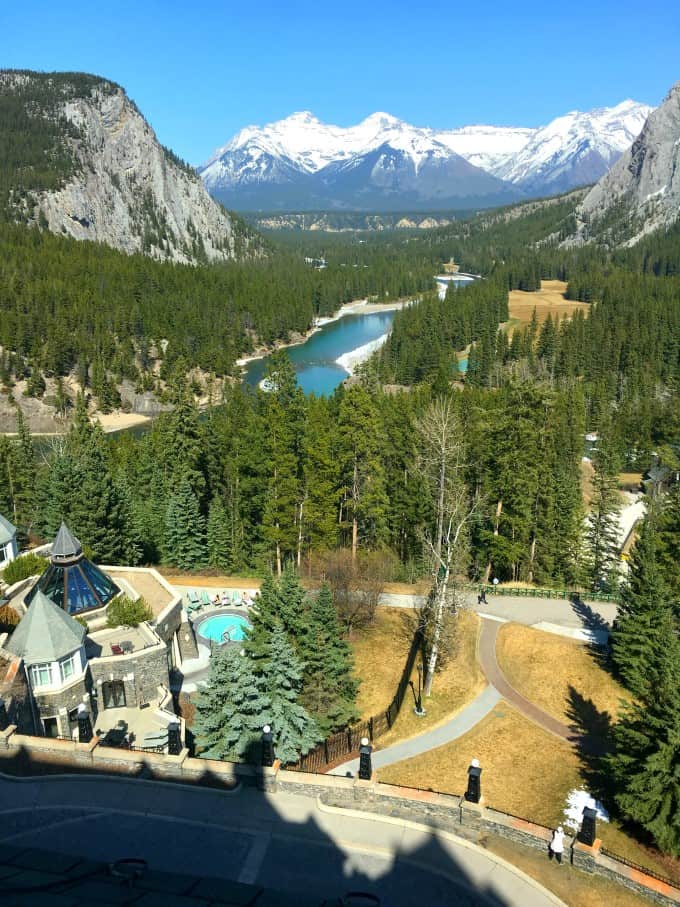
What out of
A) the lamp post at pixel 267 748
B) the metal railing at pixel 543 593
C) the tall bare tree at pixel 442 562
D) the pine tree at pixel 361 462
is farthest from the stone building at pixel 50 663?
the metal railing at pixel 543 593

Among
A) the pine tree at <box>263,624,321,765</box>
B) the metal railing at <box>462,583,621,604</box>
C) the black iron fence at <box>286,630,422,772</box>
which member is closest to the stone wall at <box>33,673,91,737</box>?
the pine tree at <box>263,624,321,765</box>

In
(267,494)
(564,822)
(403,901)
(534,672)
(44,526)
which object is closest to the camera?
(403,901)

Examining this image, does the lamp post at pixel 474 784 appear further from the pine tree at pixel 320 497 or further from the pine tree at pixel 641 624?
the pine tree at pixel 320 497

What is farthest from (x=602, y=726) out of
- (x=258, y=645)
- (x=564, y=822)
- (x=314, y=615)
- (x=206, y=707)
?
(x=206, y=707)

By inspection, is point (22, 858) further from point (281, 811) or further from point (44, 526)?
point (44, 526)

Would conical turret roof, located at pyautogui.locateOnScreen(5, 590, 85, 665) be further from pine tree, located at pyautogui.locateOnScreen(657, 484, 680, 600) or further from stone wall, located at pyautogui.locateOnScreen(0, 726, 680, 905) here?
pine tree, located at pyautogui.locateOnScreen(657, 484, 680, 600)

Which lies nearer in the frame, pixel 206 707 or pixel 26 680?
pixel 206 707

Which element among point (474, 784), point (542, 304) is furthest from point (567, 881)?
point (542, 304)
